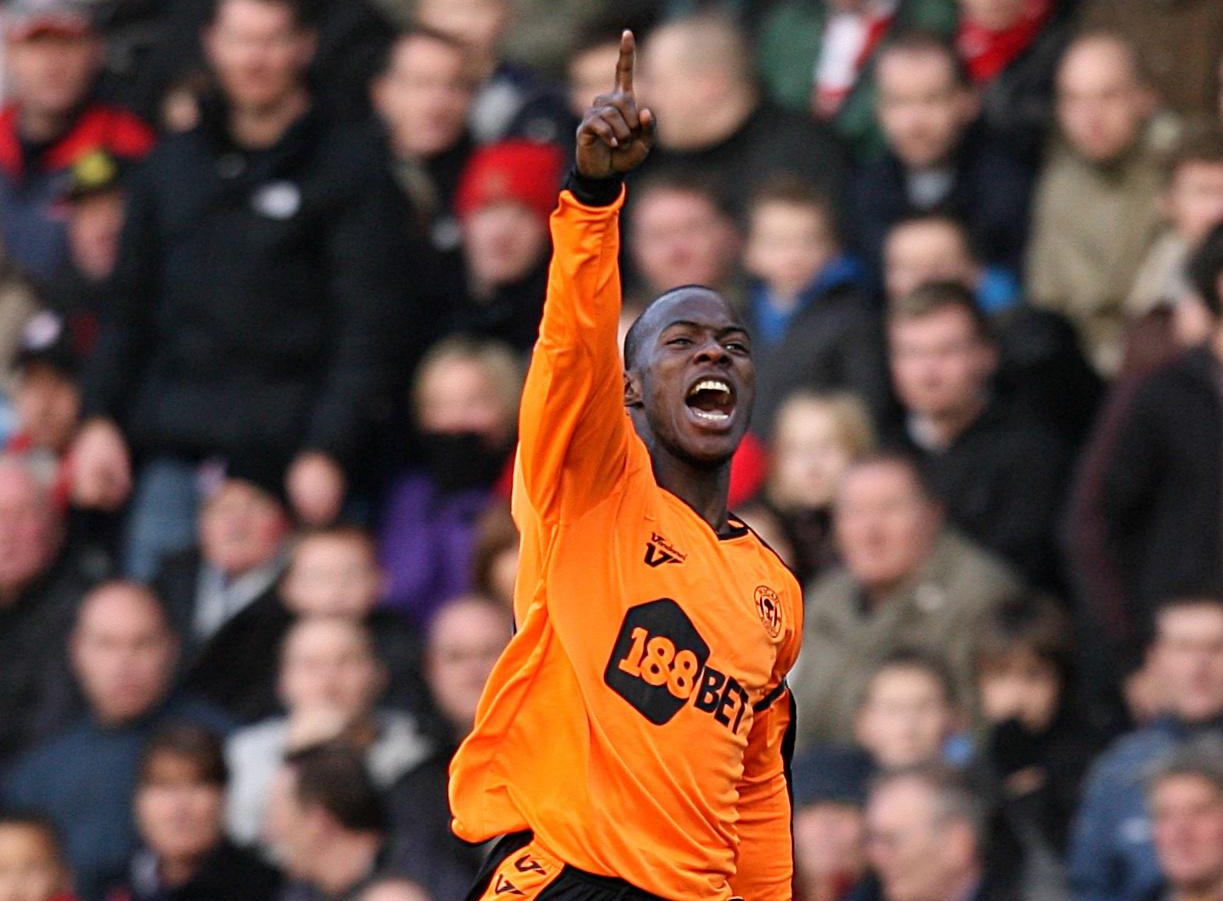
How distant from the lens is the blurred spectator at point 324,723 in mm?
9219

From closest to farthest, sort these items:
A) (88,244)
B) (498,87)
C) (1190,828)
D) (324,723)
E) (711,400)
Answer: (711,400), (1190,828), (324,723), (498,87), (88,244)

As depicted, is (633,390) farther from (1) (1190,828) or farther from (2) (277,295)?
→ (2) (277,295)

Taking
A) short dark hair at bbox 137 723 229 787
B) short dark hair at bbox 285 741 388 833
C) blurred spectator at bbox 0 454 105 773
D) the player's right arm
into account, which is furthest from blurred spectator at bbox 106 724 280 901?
the player's right arm

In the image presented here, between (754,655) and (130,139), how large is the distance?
5.93 metres

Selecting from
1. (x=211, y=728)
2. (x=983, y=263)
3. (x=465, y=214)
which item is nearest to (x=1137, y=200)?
(x=983, y=263)

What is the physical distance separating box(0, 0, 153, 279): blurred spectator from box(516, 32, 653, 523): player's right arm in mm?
5799

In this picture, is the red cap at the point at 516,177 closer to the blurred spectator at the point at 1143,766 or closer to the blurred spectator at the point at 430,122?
the blurred spectator at the point at 430,122

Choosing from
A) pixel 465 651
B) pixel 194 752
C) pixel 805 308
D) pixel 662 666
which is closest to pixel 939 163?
pixel 805 308

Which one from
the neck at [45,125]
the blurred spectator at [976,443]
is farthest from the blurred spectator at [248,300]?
the blurred spectator at [976,443]

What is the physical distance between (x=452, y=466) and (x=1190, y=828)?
9.44 ft

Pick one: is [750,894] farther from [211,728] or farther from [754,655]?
[211,728]

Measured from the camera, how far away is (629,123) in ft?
17.7

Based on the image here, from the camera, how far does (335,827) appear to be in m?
8.84

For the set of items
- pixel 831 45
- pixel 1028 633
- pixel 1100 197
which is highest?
pixel 831 45
